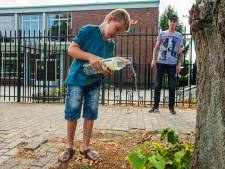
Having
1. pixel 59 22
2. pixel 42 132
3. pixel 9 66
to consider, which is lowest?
pixel 42 132

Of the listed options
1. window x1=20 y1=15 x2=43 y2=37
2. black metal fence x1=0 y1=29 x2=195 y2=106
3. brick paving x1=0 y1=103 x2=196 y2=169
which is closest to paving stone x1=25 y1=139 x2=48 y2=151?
brick paving x1=0 y1=103 x2=196 y2=169

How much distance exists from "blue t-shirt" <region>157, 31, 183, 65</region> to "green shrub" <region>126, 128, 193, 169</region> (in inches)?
182

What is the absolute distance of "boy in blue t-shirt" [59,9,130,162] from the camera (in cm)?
373

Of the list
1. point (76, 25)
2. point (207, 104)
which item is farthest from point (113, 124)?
point (76, 25)

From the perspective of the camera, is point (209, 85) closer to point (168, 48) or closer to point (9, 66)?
point (168, 48)

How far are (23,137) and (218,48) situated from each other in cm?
325

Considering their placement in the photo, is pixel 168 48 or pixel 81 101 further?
pixel 168 48

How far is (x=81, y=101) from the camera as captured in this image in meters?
3.90

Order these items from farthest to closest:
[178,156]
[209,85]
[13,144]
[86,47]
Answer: [13,144] → [86,47] → [178,156] → [209,85]

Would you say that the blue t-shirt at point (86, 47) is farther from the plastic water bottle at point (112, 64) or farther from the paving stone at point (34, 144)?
the paving stone at point (34, 144)

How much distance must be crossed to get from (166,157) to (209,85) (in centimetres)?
81

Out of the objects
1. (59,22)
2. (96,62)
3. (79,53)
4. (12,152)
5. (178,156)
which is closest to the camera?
(178,156)

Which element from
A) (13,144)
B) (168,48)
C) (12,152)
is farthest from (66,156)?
(168,48)

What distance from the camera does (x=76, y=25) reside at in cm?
3803
